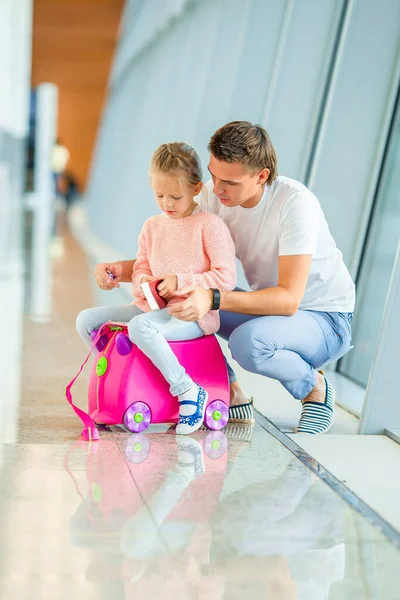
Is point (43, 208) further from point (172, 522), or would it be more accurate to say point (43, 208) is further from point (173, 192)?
point (172, 522)

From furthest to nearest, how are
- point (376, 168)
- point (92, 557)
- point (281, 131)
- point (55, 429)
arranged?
point (281, 131), point (376, 168), point (55, 429), point (92, 557)

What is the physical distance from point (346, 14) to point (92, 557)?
168 inches

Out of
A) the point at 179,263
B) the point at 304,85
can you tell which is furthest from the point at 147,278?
the point at 304,85

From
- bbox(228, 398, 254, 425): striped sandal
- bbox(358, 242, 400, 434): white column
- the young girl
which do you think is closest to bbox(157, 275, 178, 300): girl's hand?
the young girl

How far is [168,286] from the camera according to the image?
3.17 metres

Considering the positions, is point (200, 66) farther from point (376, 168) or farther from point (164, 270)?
point (164, 270)

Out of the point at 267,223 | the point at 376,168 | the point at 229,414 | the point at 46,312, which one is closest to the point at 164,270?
the point at 267,223

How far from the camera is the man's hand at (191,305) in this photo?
3.07 metres

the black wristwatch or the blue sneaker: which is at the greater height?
the black wristwatch

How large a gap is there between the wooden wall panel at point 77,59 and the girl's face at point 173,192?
1718cm

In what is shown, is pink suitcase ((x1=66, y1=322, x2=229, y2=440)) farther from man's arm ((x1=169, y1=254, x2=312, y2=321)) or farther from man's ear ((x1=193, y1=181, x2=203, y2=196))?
man's ear ((x1=193, y1=181, x2=203, y2=196))

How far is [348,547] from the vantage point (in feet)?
7.54

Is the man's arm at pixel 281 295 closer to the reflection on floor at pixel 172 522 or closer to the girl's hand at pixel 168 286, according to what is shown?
the girl's hand at pixel 168 286

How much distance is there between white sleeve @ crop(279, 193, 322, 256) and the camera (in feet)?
10.8
